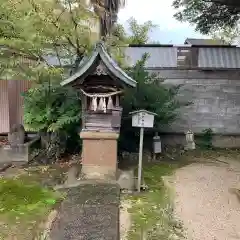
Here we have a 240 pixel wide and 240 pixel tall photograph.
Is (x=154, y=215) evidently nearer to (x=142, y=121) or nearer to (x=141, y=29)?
(x=142, y=121)

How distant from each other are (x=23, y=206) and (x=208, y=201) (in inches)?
156

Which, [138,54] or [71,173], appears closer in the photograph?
[71,173]

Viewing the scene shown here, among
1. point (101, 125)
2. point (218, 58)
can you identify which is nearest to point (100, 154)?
point (101, 125)

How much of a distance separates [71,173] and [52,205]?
7.16 feet

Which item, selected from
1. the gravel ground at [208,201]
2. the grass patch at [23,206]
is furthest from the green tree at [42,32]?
the gravel ground at [208,201]

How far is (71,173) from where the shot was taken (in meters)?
9.56

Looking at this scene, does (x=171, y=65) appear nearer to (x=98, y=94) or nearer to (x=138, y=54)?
(x=138, y=54)

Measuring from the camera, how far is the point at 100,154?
908 centimetres

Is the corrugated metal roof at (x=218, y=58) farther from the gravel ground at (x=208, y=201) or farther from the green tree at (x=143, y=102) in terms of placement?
the gravel ground at (x=208, y=201)

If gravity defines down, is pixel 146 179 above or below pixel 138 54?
below

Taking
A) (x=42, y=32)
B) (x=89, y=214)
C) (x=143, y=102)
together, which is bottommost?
(x=89, y=214)

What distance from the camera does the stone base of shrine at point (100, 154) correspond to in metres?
9.06

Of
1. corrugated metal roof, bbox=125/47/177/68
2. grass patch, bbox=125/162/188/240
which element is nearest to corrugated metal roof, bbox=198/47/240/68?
corrugated metal roof, bbox=125/47/177/68

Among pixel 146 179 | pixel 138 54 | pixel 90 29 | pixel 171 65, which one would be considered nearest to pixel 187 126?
pixel 171 65
